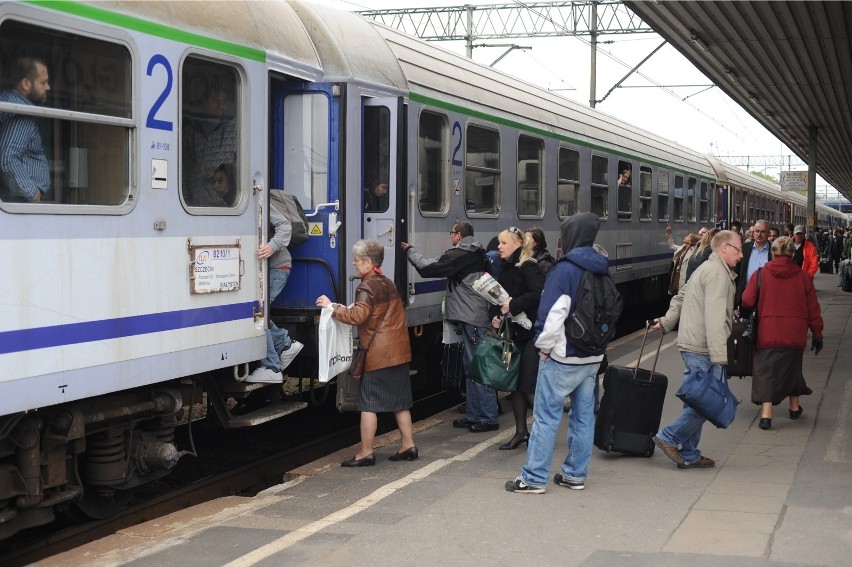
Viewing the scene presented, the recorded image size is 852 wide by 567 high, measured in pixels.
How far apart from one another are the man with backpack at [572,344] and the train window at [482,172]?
3.89m

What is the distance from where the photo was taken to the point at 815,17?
13648mm

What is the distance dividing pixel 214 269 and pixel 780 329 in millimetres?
5060

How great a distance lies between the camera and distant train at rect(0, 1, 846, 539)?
574 cm

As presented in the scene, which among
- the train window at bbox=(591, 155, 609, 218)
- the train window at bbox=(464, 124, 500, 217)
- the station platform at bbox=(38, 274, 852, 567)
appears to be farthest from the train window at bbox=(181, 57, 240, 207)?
the train window at bbox=(591, 155, 609, 218)

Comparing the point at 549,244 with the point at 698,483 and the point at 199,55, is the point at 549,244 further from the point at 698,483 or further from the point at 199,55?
the point at 199,55

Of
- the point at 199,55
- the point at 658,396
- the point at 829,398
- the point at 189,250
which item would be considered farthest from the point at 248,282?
the point at 829,398

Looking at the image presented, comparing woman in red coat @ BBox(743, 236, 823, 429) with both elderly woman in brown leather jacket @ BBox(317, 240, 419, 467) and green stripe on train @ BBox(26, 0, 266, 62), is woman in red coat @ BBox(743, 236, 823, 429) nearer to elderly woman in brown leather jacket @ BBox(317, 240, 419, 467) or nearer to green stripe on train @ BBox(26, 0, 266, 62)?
elderly woman in brown leather jacket @ BBox(317, 240, 419, 467)

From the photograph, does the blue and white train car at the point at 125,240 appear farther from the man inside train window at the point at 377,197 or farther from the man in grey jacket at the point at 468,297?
the man in grey jacket at the point at 468,297

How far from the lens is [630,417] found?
8062 mm

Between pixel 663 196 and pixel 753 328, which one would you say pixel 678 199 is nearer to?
pixel 663 196

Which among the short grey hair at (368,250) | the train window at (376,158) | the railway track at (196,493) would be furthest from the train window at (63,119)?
the train window at (376,158)

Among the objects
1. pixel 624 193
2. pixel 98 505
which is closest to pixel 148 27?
pixel 98 505

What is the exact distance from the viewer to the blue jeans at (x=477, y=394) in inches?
374

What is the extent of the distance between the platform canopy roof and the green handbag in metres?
5.75
